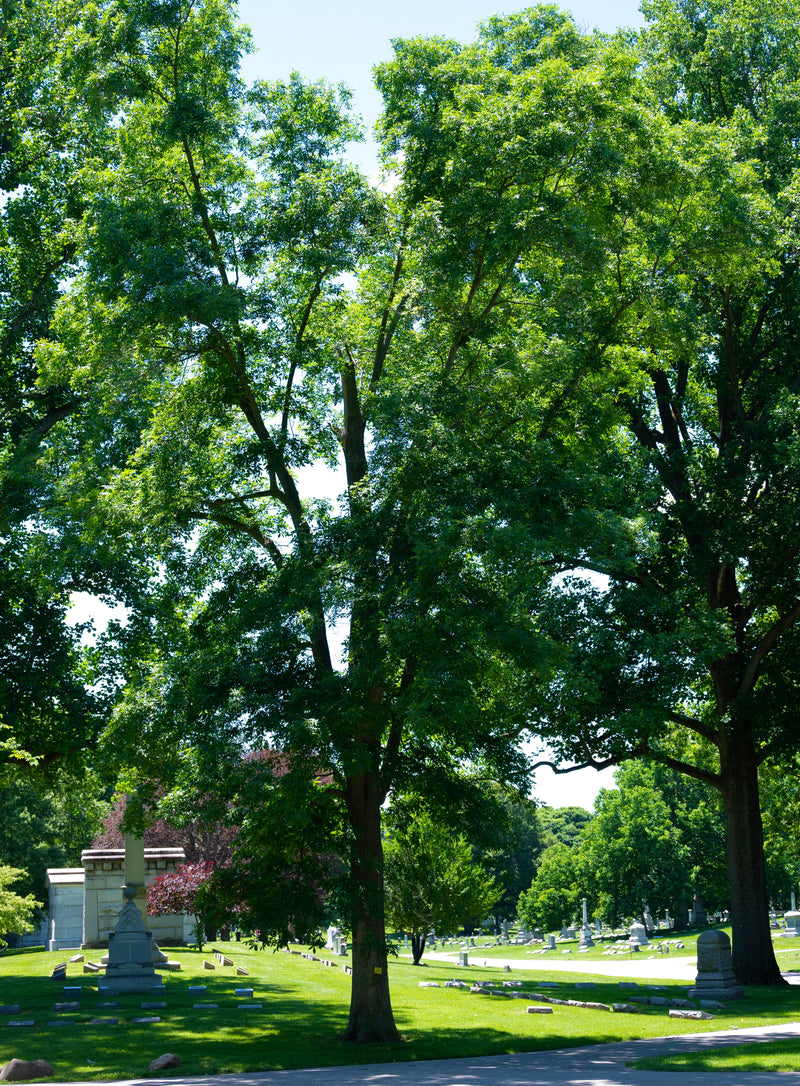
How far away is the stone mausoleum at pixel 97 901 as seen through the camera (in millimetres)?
28891

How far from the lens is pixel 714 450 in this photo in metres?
23.5

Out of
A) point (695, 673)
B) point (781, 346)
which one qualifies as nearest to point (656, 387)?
point (781, 346)

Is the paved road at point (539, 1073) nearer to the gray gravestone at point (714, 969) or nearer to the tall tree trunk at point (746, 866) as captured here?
the gray gravestone at point (714, 969)

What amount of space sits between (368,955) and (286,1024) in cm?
245

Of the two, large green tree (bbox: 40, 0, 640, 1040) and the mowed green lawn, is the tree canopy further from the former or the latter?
the mowed green lawn

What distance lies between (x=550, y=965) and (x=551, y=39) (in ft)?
111

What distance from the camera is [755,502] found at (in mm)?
21391

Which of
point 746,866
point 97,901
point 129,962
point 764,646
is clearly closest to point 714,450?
point 764,646

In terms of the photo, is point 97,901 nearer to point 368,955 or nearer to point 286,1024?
point 286,1024

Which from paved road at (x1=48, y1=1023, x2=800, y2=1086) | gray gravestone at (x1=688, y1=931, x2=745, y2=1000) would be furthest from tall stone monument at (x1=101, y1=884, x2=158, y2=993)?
gray gravestone at (x1=688, y1=931, x2=745, y2=1000)

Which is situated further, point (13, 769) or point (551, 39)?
point (13, 769)

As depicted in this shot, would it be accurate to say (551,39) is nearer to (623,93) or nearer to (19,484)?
(623,93)

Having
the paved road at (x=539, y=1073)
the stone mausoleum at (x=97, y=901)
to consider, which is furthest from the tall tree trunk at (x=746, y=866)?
the stone mausoleum at (x=97, y=901)

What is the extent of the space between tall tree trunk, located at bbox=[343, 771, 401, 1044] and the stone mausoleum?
1353cm
